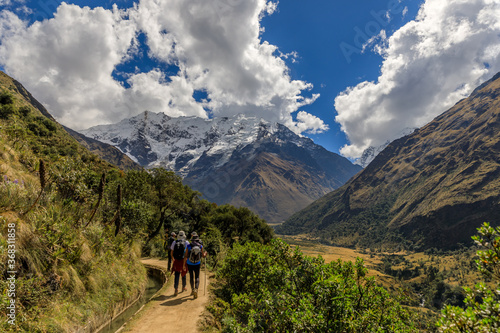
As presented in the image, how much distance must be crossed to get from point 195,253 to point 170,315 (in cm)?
247

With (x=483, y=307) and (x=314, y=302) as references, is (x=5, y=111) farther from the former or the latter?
(x=483, y=307)

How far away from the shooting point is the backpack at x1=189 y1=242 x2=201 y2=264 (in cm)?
1067

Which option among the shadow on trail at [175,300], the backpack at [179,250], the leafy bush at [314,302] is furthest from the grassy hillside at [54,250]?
the leafy bush at [314,302]

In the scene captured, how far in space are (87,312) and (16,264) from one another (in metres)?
2.67

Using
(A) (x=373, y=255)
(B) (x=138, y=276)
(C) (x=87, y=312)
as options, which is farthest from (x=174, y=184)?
(A) (x=373, y=255)

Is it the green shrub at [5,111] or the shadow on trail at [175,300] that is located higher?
the green shrub at [5,111]

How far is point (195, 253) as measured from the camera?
35.3ft

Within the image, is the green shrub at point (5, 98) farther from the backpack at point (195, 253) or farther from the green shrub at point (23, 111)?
the backpack at point (195, 253)

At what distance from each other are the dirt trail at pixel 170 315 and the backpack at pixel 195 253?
176 centimetres

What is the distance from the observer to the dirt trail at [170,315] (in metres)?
8.19

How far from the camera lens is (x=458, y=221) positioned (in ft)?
569

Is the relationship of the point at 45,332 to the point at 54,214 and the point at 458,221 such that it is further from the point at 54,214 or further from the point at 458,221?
the point at 458,221

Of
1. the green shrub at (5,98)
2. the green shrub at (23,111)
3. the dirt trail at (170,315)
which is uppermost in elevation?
the green shrub at (23,111)

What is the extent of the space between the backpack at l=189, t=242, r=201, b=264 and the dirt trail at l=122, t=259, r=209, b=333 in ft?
5.76
